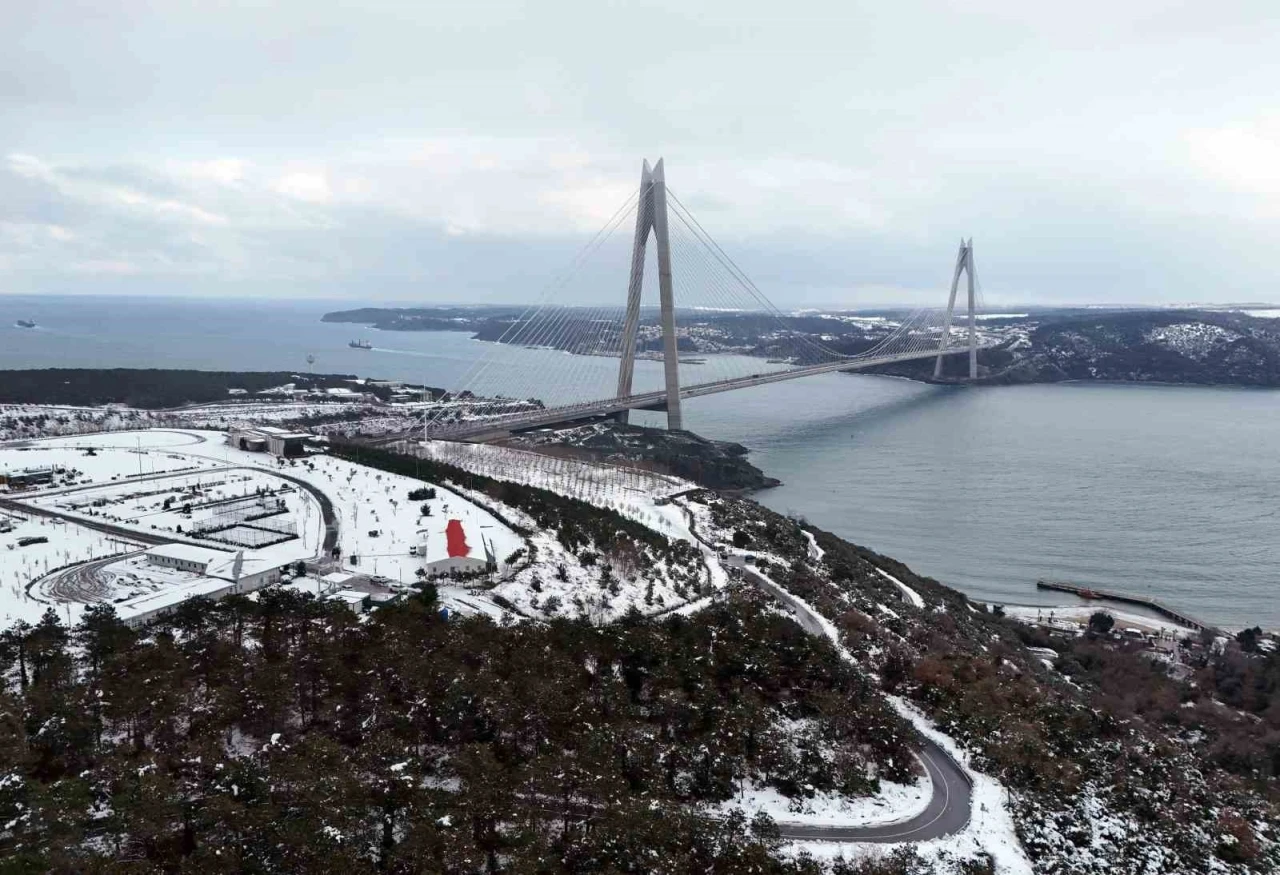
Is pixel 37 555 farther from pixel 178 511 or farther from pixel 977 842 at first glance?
pixel 977 842

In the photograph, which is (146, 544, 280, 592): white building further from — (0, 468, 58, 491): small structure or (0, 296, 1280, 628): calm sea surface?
(0, 296, 1280, 628): calm sea surface

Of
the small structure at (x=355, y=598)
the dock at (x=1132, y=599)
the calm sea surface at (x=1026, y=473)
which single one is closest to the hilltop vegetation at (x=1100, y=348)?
the calm sea surface at (x=1026, y=473)

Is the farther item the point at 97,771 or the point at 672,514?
the point at 672,514

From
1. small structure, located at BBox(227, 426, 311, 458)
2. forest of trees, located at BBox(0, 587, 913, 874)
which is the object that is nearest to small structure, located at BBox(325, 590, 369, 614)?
forest of trees, located at BBox(0, 587, 913, 874)

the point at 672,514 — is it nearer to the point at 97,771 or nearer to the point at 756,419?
the point at 97,771

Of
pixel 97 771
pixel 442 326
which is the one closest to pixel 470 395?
pixel 97 771
